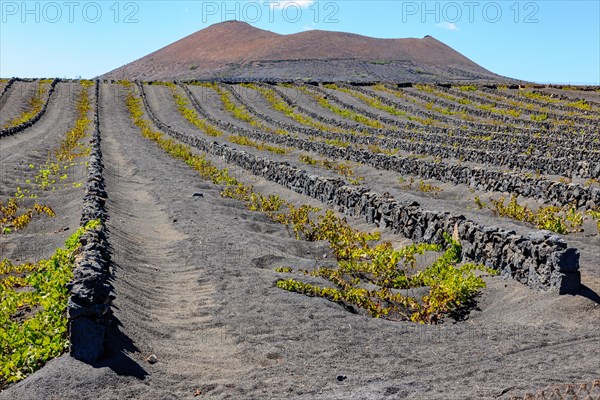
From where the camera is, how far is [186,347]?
9430 millimetres

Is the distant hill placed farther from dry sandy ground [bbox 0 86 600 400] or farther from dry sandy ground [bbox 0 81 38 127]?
dry sandy ground [bbox 0 86 600 400]

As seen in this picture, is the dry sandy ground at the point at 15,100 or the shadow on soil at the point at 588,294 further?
the dry sandy ground at the point at 15,100

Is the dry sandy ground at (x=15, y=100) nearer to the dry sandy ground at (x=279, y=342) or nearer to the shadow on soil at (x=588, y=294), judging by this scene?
the dry sandy ground at (x=279, y=342)

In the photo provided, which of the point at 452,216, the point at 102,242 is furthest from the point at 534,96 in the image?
the point at 102,242

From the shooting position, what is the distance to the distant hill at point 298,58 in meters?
109

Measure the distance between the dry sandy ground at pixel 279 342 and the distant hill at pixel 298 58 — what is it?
295 ft

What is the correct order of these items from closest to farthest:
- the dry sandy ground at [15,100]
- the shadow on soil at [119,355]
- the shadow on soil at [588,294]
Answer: the shadow on soil at [119,355] < the shadow on soil at [588,294] < the dry sandy ground at [15,100]

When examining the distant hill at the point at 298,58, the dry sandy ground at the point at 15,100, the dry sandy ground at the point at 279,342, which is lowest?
the dry sandy ground at the point at 279,342

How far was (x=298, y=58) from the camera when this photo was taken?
397 feet

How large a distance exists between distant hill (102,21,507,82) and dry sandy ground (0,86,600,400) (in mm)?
89894

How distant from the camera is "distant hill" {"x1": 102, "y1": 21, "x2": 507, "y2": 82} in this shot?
357 ft

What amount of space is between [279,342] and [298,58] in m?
115

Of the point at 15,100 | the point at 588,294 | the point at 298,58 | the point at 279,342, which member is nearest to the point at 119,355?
the point at 279,342

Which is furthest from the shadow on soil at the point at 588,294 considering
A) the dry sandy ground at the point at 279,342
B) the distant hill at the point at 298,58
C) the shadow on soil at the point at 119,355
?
the distant hill at the point at 298,58
